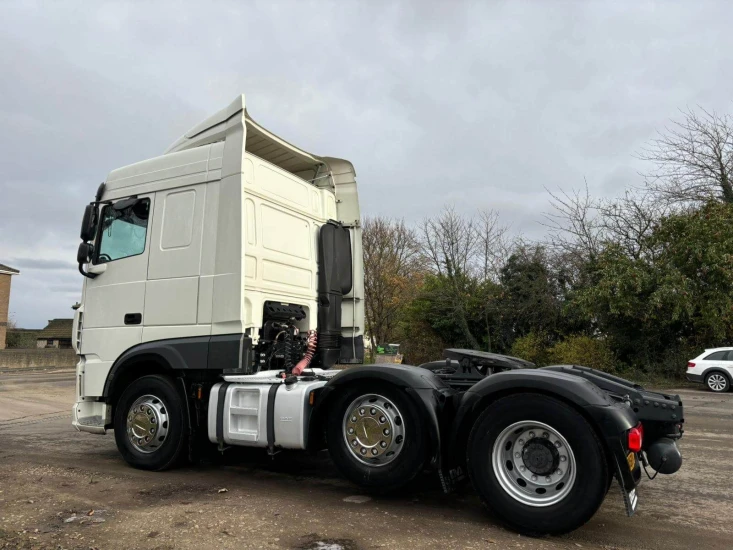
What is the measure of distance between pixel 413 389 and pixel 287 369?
2.17 m

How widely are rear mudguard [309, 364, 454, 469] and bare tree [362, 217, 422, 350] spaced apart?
23210 millimetres

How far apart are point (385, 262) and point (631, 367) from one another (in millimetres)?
14946

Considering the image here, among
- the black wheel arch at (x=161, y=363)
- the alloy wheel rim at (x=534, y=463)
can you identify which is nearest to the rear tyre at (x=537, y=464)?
the alloy wheel rim at (x=534, y=463)

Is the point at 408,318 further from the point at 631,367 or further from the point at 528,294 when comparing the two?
the point at 631,367

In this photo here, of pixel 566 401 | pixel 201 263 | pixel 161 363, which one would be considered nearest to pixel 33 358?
pixel 161 363

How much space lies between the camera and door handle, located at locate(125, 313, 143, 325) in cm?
636

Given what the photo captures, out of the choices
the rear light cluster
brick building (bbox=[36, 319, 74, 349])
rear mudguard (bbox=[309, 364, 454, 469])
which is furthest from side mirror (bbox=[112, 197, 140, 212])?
brick building (bbox=[36, 319, 74, 349])

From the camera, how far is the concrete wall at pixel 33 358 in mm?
31203

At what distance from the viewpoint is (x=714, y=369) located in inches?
669

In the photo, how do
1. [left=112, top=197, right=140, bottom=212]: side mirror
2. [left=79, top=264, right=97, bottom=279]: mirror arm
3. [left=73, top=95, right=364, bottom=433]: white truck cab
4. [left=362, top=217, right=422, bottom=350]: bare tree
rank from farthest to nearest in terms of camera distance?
[left=362, top=217, right=422, bottom=350]: bare tree → [left=79, top=264, right=97, bottom=279]: mirror arm → [left=112, top=197, right=140, bottom=212]: side mirror → [left=73, top=95, right=364, bottom=433]: white truck cab

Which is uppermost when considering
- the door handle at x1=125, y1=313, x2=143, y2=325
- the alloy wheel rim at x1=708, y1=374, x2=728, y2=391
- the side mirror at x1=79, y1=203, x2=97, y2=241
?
the side mirror at x1=79, y1=203, x2=97, y2=241

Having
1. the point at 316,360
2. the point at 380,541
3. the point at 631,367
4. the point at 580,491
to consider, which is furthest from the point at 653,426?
the point at 631,367

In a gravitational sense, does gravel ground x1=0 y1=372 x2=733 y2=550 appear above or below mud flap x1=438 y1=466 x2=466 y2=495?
below

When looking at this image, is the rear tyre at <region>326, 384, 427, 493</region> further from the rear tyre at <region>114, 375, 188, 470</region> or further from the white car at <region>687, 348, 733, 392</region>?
the white car at <region>687, 348, 733, 392</region>
